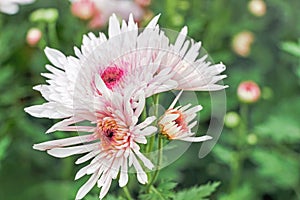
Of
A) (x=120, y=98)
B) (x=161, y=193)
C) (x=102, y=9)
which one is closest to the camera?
(x=120, y=98)

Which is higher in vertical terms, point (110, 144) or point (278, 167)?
point (110, 144)

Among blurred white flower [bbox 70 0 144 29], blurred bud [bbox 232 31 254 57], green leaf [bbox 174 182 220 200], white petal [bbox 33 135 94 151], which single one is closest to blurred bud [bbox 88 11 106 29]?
blurred white flower [bbox 70 0 144 29]

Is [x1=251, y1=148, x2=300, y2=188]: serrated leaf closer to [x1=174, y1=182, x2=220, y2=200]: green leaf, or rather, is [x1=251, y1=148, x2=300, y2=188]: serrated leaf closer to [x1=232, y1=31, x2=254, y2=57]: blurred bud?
[x1=232, y1=31, x2=254, y2=57]: blurred bud

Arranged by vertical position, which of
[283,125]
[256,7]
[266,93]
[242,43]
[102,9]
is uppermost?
[102,9]

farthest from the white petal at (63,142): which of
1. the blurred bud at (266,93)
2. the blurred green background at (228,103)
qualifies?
the blurred bud at (266,93)

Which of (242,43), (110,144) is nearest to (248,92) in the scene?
(242,43)

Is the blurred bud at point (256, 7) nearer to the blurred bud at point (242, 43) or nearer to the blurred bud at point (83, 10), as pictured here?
the blurred bud at point (242, 43)

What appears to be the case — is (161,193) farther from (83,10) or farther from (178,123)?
(83,10)
